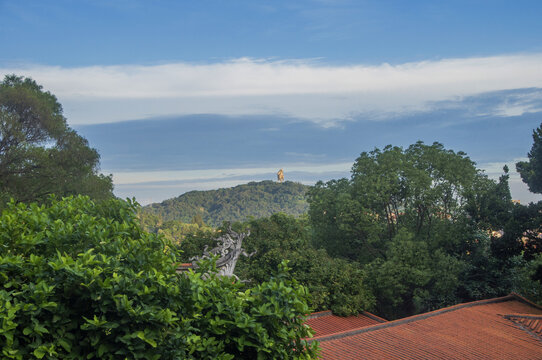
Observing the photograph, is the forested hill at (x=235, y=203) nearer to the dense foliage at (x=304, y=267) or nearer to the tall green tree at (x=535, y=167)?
the dense foliage at (x=304, y=267)

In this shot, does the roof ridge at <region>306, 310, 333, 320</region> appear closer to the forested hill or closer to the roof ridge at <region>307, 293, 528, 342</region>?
the roof ridge at <region>307, 293, 528, 342</region>

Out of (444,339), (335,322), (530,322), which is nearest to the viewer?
(444,339)

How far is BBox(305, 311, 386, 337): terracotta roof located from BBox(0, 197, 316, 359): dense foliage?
11966 mm

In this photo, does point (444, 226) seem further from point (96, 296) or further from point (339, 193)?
point (96, 296)

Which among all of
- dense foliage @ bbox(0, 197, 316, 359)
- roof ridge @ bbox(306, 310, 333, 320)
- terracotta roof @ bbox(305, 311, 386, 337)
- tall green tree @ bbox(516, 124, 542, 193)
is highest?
tall green tree @ bbox(516, 124, 542, 193)

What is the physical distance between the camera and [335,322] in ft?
64.3

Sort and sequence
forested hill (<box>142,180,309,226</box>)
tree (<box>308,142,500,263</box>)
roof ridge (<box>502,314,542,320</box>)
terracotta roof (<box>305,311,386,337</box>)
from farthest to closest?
1. forested hill (<box>142,180,309,226</box>)
2. tree (<box>308,142,500,263</box>)
3. terracotta roof (<box>305,311,386,337</box>)
4. roof ridge (<box>502,314,542,320</box>)

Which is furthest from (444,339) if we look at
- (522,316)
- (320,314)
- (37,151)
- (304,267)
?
(37,151)

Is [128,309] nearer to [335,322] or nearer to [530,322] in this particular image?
[530,322]

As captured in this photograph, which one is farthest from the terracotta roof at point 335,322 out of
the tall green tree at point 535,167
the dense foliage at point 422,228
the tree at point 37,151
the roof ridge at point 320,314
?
the tree at point 37,151

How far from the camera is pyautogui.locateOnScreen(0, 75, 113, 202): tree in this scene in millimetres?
23906

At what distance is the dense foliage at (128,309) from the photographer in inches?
232

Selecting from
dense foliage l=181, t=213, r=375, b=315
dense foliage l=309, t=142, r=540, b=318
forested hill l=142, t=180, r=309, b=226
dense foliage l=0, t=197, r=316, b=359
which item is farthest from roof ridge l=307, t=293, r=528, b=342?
forested hill l=142, t=180, r=309, b=226

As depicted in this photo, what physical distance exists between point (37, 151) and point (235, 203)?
58.0m
